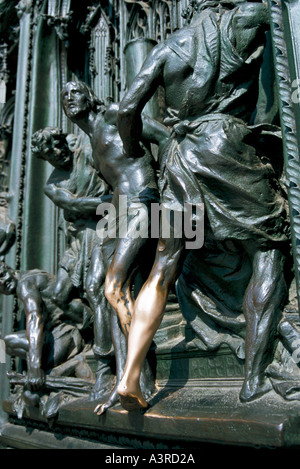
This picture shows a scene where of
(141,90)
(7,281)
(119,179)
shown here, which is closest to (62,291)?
(7,281)

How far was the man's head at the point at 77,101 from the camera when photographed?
497cm

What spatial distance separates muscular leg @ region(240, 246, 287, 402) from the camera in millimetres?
3262

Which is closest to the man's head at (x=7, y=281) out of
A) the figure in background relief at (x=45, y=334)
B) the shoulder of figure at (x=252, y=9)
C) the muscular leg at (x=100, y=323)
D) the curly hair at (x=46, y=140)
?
the figure in background relief at (x=45, y=334)

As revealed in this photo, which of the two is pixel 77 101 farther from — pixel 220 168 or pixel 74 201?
pixel 220 168

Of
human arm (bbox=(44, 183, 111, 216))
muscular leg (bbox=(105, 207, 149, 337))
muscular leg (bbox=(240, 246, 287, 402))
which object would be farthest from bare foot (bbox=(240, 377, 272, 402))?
human arm (bbox=(44, 183, 111, 216))

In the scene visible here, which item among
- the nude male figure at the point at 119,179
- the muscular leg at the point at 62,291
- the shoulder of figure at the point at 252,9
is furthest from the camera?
the muscular leg at the point at 62,291

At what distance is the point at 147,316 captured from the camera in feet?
11.5

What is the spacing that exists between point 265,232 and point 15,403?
11.2 feet

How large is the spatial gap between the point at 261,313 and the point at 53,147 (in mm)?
3537

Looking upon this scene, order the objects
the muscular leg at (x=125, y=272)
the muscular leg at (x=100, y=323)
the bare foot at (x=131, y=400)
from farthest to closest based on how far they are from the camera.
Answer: the muscular leg at (x=100, y=323) → the muscular leg at (x=125, y=272) → the bare foot at (x=131, y=400)

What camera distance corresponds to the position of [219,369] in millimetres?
3834

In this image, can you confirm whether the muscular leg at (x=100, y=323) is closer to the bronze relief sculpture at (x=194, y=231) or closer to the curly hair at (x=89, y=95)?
the bronze relief sculpture at (x=194, y=231)

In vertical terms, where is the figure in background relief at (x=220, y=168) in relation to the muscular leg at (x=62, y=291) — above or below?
above

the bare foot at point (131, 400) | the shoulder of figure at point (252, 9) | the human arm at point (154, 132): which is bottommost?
the bare foot at point (131, 400)
